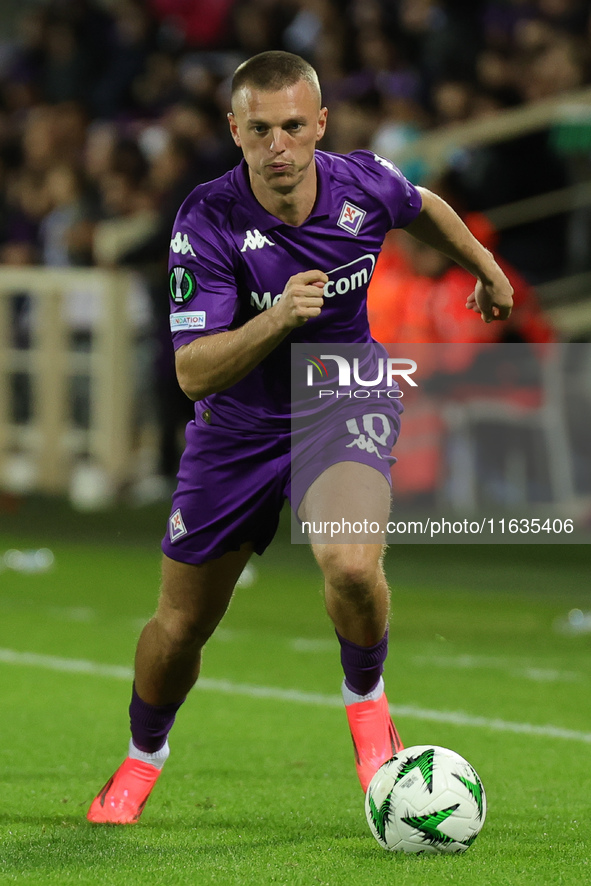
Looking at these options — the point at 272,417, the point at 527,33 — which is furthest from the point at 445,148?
the point at 272,417

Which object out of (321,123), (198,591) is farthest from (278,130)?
(198,591)

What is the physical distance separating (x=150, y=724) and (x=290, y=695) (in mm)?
2131

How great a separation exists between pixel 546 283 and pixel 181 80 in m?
5.94

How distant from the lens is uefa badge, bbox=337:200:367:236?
14.7ft

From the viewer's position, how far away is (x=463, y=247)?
484cm

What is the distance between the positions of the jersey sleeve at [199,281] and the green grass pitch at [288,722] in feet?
4.68

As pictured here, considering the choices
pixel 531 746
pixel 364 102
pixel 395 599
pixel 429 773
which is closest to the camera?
pixel 429 773

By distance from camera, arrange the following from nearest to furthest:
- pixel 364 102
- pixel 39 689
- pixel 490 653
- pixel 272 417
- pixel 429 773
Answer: pixel 429 773
pixel 272 417
pixel 39 689
pixel 490 653
pixel 364 102

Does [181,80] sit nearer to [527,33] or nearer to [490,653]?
[527,33]

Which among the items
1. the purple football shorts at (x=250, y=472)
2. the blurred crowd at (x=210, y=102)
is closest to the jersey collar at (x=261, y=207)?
the purple football shorts at (x=250, y=472)

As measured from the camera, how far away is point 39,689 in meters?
6.75

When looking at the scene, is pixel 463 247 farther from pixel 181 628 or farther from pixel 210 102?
pixel 210 102

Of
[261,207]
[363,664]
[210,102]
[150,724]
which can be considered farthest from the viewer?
[210,102]

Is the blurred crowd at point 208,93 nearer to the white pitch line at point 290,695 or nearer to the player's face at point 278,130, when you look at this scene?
the white pitch line at point 290,695
